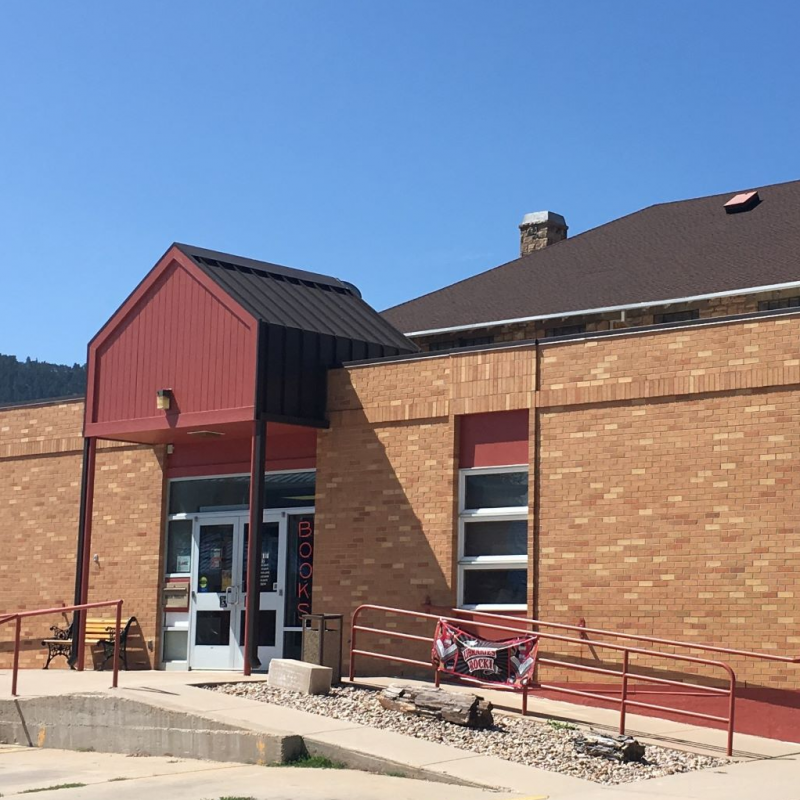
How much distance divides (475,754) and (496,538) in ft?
15.9

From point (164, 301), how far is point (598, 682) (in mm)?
8337

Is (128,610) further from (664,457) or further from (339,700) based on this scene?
(664,457)

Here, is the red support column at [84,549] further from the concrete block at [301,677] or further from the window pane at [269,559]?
the concrete block at [301,677]

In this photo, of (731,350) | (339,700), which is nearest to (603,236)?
(731,350)

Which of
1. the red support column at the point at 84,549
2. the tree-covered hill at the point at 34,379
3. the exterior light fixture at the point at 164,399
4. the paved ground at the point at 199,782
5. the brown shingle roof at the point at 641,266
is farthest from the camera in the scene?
the tree-covered hill at the point at 34,379

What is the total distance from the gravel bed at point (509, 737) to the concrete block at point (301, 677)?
0.10m

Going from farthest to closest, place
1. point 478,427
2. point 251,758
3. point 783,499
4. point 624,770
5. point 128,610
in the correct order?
point 128,610 < point 478,427 < point 783,499 < point 251,758 < point 624,770

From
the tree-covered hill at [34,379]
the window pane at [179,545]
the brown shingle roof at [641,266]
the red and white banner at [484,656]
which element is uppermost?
the tree-covered hill at [34,379]

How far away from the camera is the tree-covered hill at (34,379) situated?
108m

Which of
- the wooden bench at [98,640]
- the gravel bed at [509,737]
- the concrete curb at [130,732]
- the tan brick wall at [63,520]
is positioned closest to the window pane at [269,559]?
the tan brick wall at [63,520]

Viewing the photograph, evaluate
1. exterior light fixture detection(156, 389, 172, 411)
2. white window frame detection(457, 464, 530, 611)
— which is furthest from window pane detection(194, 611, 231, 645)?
white window frame detection(457, 464, 530, 611)

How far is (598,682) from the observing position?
15.2 metres

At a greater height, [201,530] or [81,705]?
[201,530]

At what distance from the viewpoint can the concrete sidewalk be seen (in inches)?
427
